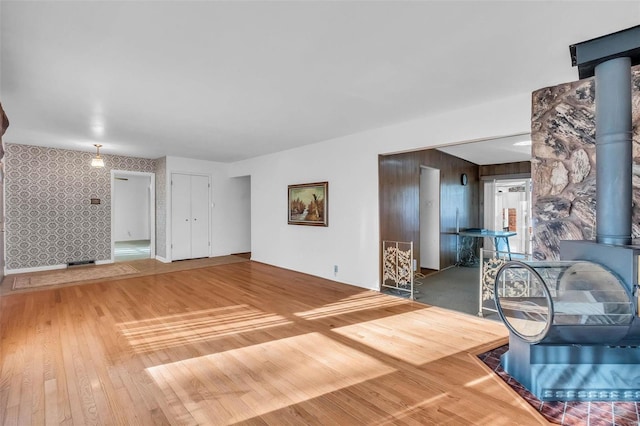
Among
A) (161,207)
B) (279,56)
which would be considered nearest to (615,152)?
(279,56)

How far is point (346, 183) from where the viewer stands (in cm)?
524

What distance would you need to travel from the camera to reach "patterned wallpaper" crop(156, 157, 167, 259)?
7288 millimetres

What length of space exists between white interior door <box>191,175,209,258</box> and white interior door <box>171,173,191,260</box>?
103 mm

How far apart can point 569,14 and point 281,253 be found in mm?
5731

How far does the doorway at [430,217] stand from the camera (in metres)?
6.44

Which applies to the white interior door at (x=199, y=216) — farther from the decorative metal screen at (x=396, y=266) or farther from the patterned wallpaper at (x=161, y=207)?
the decorative metal screen at (x=396, y=266)

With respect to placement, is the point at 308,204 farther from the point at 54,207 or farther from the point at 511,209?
the point at 511,209

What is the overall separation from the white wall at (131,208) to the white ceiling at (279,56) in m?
7.29

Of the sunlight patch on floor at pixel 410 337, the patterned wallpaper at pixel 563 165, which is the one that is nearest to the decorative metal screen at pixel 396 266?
the sunlight patch on floor at pixel 410 337

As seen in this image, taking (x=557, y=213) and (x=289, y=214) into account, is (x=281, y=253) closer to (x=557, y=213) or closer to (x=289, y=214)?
(x=289, y=214)

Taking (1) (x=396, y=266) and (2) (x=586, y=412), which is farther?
(1) (x=396, y=266)

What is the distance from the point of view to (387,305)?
4133 mm

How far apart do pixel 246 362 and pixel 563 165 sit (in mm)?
3558

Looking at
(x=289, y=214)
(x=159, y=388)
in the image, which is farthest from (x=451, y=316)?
(x=289, y=214)
